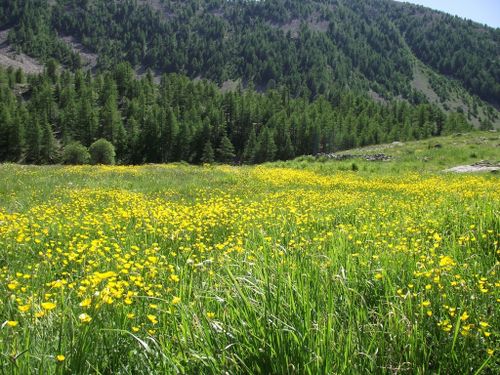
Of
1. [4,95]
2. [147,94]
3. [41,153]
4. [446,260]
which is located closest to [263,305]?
[446,260]

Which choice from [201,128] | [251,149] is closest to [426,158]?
[251,149]

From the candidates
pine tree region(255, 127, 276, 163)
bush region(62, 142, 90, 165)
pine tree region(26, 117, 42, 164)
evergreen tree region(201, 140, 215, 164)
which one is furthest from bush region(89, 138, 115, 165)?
pine tree region(255, 127, 276, 163)

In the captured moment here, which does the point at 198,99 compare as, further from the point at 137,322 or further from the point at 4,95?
the point at 137,322

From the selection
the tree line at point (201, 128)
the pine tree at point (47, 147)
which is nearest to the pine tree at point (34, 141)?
the tree line at point (201, 128)

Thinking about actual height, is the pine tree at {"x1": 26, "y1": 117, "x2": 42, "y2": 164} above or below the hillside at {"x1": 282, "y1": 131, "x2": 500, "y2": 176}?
above

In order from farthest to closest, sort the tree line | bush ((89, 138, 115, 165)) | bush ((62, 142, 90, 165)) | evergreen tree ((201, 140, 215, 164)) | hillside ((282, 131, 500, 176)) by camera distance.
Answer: evergreen tree ((201, 140, 215, 164))
the tree line
bush ((89, 138, 115, 165))
bush ((62, 142, 90, 165))
hillside ((282, 131, 500, 176))

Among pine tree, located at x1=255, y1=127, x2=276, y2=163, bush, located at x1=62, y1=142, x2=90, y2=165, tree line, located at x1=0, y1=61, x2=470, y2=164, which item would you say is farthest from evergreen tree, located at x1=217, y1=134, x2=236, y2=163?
bush, located at x1=62, y1=142, x2=90, y2=165

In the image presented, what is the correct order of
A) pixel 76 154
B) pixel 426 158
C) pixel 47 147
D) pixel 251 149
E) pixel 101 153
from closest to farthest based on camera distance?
pixel 426 158
pixel 76 154
pixel 101 153
pixel 47 147
pixel 251 149

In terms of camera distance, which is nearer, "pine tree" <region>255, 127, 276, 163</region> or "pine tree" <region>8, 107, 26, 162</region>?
"pine tree" <region>8, 107, 26, 162</region>

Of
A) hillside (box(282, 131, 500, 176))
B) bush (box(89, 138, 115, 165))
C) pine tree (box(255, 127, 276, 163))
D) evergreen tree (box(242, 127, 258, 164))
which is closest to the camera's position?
hillside (box(282, 131, 500, 176))

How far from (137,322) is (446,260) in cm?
287

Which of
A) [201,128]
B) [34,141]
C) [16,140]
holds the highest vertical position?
[201,128]

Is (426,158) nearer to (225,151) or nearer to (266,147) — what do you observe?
(266,147)

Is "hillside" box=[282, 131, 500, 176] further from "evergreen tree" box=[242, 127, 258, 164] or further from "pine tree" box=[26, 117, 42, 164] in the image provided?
"pine tree" box=[26, 117, 42, 164]
